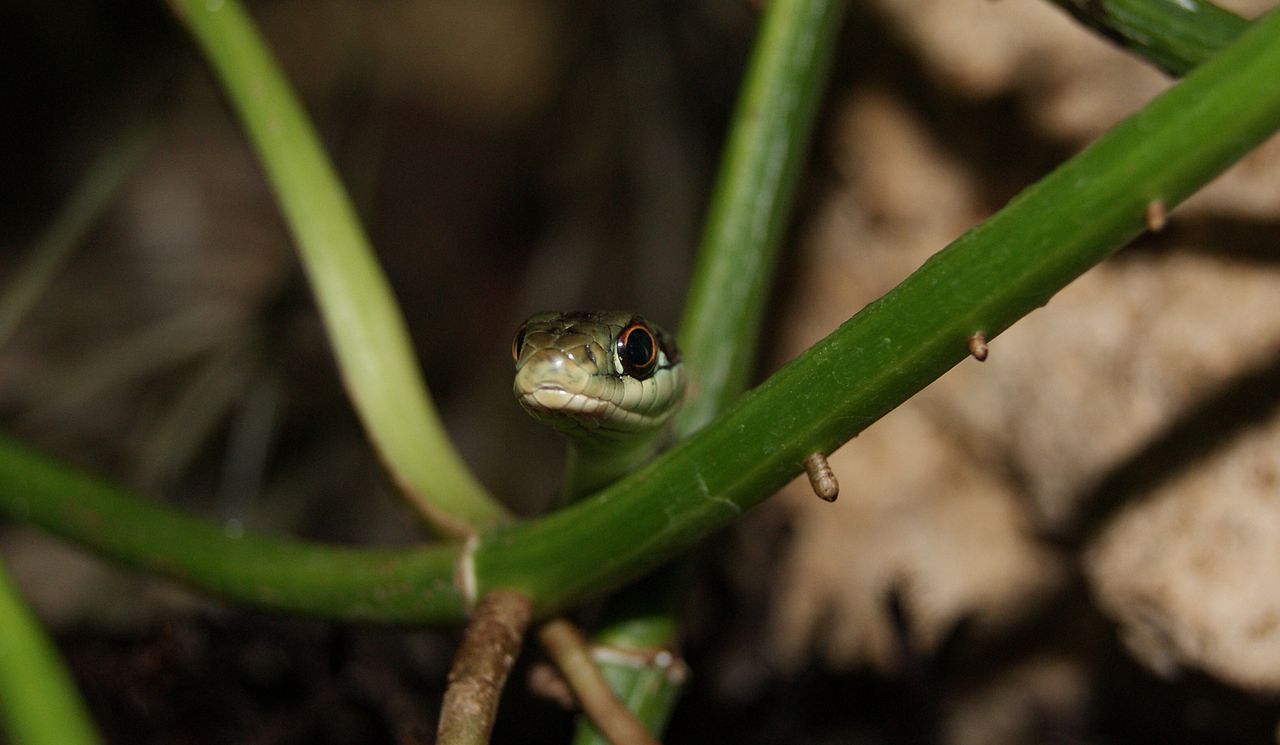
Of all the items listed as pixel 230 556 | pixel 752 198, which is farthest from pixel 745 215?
pixel 230 556

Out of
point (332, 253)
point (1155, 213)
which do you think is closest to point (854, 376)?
point (1155, 213)

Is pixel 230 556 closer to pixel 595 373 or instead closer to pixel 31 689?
pixel 31 689

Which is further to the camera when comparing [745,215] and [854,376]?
[745,215]

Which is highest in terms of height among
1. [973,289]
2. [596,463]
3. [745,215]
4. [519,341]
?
[745,215]

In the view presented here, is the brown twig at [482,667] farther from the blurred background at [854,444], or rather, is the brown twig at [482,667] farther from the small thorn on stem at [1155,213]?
the small thorn on stem at [1155,213]

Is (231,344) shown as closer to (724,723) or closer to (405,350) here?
(405,350)

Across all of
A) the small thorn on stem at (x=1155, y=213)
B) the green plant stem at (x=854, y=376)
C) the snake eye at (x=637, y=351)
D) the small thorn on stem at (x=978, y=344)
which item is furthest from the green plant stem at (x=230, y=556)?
the small thorn on stem at (x=1155, y=213)

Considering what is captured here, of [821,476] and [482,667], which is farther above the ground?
[821,476]

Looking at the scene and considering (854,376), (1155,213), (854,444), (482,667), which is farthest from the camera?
(854,444)

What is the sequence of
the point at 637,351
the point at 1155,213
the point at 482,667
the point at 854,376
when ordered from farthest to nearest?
1. the point at 637,351
2. the point at 482,667
3. the point at 854,376
4. the point at 1155,213
